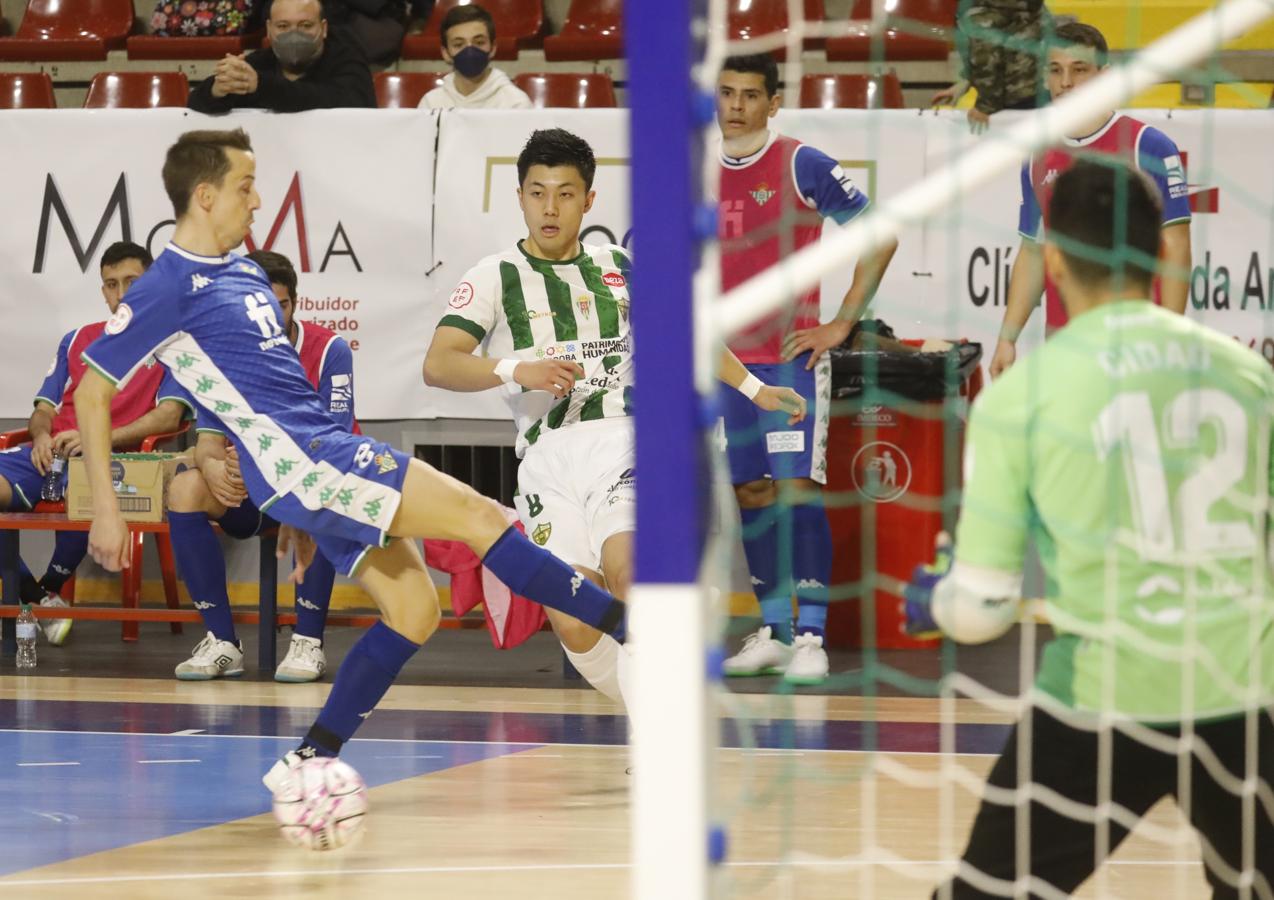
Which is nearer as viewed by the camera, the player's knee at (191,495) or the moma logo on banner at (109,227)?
the player's knee at (191,495)

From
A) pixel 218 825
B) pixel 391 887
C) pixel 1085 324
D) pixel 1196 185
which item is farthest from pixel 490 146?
pixel 1085 324

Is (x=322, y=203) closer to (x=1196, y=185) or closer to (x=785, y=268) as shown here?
(x=1196, y=185)

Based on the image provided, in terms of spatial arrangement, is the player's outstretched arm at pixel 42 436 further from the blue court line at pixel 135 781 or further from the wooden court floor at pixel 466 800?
the blue court line at pixel 135 781

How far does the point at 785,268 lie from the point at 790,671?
4362 mm

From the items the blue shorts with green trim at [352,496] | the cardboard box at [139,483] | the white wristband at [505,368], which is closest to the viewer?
the blue shorts with green trim at [352,496]

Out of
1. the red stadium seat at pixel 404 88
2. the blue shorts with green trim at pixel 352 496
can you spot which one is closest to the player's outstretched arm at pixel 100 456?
the blue shorts with green trim at pixel 352 496

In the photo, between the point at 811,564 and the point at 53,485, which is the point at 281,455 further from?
the point at 53,485

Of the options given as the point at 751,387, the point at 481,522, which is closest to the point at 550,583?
the point at 481,522

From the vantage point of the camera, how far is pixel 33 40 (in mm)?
10422

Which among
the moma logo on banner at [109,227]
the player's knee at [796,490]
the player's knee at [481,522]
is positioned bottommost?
the player's knee at [796,490]

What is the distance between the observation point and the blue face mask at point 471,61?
316 inches

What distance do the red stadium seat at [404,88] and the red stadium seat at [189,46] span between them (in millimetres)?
1255

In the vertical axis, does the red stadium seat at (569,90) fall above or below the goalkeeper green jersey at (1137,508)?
above

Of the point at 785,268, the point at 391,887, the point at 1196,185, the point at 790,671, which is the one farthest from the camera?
the point at 1196,185
